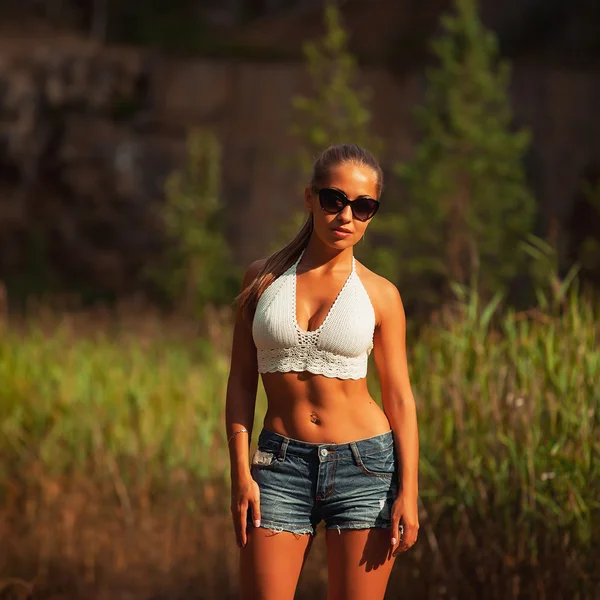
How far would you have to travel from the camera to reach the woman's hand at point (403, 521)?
2.75 m

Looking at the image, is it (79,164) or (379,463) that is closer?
(379,463)

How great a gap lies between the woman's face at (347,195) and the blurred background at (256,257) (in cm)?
162

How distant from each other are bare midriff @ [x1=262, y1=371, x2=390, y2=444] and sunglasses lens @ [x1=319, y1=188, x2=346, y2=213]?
418 mm

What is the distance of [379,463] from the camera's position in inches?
109

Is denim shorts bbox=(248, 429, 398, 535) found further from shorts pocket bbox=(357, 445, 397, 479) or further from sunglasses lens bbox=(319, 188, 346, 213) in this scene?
sunglasses lens bbox=(319, 188, 346, 213)

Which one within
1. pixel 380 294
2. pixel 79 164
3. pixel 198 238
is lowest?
pixel 380 294

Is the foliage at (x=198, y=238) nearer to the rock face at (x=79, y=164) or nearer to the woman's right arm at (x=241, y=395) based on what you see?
the rock face at (x=79, y=164)

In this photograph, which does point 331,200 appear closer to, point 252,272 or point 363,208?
point 363,208

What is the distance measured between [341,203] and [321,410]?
0.52 metres

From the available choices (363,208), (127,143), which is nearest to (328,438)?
(363,208)

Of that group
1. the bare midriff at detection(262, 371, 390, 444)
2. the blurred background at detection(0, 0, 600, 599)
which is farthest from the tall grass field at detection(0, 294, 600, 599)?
the bare midriff at detection(262, 371, 390, 444)

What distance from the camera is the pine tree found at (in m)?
13.7

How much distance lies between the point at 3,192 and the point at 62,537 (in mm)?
14355

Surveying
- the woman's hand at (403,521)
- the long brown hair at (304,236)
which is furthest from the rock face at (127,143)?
the woman's hand at (403,521)
